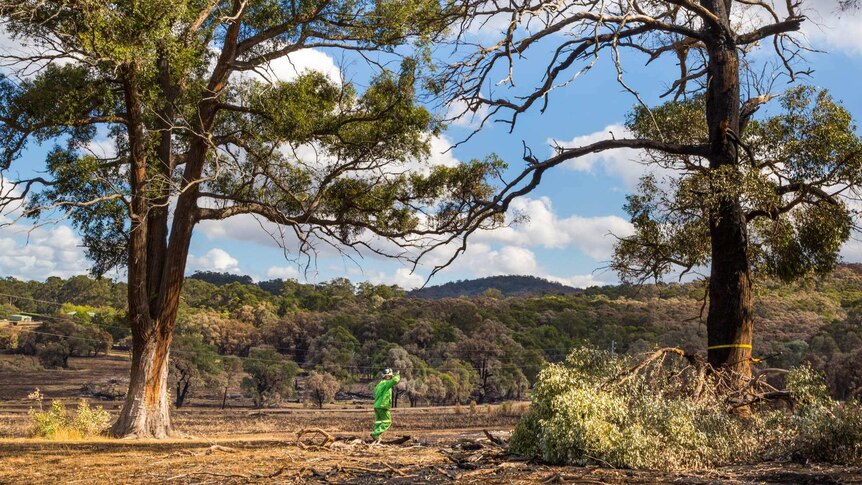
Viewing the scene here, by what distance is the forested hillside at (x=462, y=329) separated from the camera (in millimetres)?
42500

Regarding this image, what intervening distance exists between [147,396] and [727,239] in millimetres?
11991

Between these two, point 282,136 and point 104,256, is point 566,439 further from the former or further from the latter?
point 104,256

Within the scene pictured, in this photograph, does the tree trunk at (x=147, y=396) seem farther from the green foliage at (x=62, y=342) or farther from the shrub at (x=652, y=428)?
the green foliage at (x=62, y=342)

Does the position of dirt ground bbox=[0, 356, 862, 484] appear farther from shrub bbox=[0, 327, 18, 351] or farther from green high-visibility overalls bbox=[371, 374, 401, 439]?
shrub bbox=[0, 327, 18, 351]

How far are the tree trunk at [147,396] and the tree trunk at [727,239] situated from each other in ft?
37.2

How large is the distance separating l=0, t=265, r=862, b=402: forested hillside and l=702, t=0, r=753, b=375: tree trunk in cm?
2436

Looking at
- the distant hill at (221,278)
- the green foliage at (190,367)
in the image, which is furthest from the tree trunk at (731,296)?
the distant hill at (221,278)

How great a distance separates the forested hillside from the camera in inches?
1673

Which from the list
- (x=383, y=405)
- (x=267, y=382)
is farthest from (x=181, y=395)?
(x=383, y=405)

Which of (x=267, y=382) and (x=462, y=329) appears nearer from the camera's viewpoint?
(x=267, y=382)

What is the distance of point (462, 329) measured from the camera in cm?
5678

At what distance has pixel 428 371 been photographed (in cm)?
4309

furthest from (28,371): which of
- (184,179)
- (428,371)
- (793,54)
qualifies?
(793,54)

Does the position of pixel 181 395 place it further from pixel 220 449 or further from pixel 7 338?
pixel 220 449
